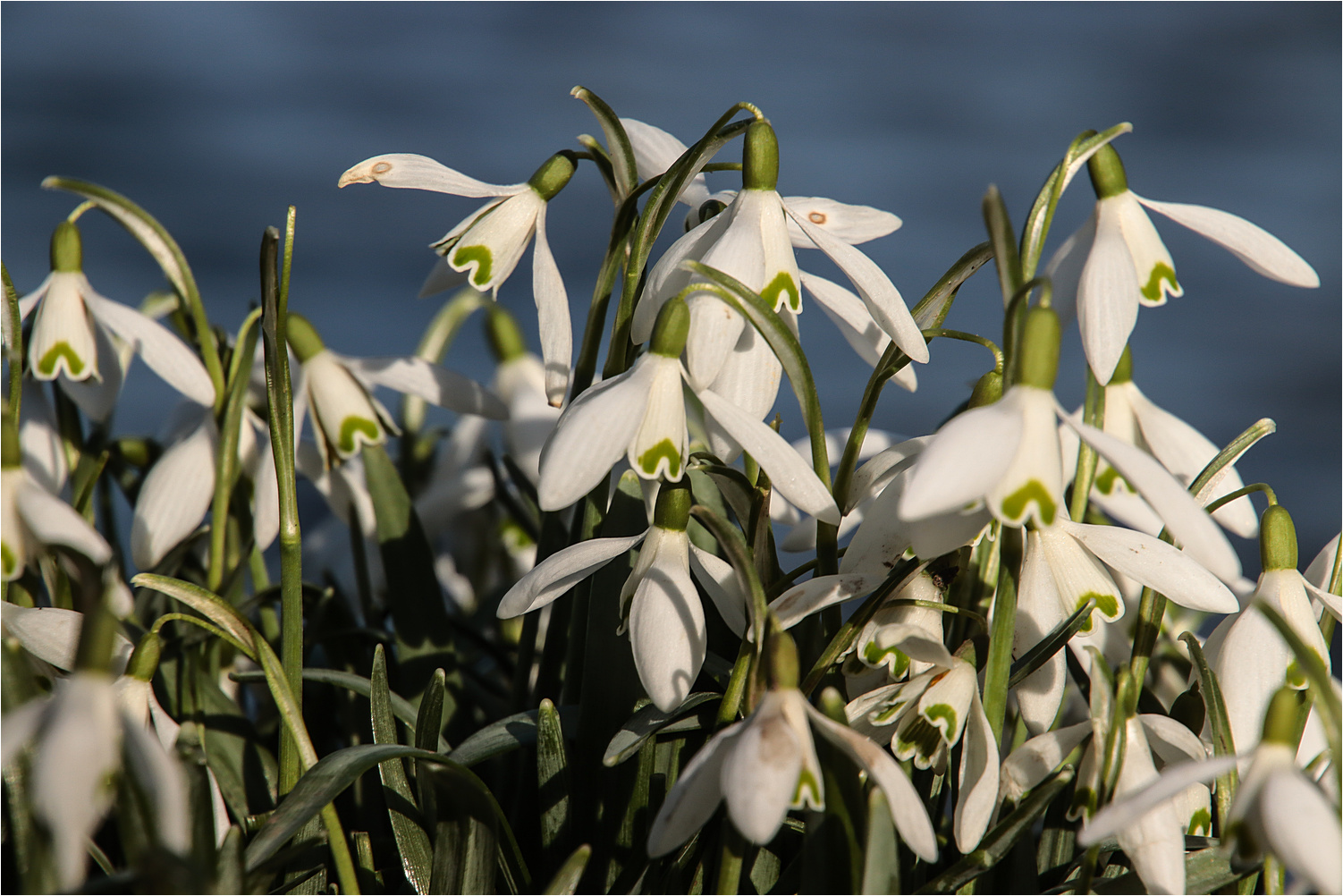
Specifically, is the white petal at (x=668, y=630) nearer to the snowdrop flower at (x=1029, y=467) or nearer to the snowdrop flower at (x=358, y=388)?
the snowdrop flower at (x=1029, y=467)

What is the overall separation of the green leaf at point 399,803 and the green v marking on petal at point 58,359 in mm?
353

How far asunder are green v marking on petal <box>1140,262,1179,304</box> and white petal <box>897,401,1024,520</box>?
10.3 inches

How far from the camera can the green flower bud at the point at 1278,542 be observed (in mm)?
620

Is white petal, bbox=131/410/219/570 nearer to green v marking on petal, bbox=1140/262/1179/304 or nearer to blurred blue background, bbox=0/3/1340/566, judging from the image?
green v marking on petal, bbox=1140/262/1179/304

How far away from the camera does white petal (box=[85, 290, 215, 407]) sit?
2.76 ft

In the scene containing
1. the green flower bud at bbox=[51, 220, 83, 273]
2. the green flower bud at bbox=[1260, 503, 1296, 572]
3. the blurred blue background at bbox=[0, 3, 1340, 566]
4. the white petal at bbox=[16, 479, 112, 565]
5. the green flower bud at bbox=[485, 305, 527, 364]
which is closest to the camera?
the white petal at bbox=[16, 479, 112, 565]

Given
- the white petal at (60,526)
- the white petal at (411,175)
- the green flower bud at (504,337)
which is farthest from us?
the green flower bud at (504,337)

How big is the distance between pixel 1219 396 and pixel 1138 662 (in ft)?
7.47

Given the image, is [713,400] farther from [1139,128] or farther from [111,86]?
[111,86]

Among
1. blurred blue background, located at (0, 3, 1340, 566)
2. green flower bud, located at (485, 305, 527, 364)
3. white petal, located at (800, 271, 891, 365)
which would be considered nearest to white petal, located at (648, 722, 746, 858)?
white petal, located at (800, 271, 891, 365)

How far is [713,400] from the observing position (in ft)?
1.97

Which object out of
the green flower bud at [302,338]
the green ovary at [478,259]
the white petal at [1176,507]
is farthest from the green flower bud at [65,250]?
the white petal at [1176,507]

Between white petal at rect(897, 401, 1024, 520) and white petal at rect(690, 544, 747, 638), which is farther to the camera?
white petal at rect(690, 544, 747, 638)

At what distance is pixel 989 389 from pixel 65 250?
66cm
